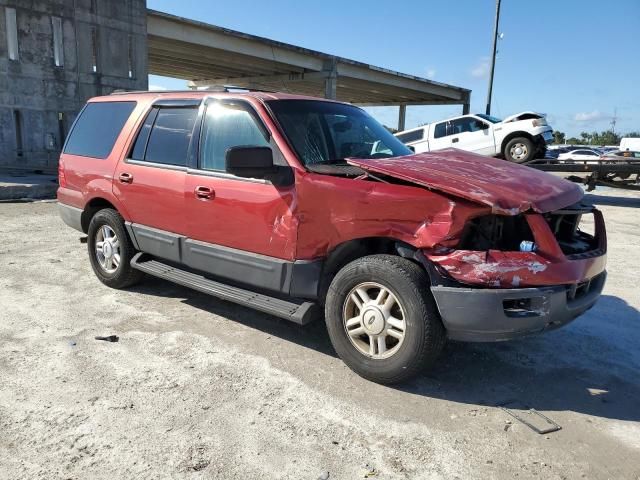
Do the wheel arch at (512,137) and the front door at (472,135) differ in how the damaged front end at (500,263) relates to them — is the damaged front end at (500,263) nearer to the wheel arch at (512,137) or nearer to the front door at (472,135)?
the wheel arch at (512,137)

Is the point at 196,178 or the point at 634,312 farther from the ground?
the point at 196,178

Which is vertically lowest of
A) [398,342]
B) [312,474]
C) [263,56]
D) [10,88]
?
[312,474]

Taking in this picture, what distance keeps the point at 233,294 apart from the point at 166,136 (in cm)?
165

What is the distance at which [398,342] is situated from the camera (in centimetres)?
324

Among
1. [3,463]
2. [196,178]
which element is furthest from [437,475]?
[196,178]

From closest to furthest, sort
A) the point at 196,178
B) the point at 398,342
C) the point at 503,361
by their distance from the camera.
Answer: the point at 398,342 < the point at 503,361 < the point at 196,178

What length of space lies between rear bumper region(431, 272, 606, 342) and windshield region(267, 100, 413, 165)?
4.80 feet

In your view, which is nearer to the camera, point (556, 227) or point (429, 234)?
point (429, 234)

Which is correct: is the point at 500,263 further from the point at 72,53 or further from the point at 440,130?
the point at 72,53

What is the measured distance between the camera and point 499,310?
2.89 m

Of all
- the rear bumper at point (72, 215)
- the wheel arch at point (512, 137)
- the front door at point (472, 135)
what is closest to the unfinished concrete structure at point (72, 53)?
the front door at point (472, 135)

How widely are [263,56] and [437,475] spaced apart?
107 ft

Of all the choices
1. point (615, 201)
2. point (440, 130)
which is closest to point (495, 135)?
point (440, 130)

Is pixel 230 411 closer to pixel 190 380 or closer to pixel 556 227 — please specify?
pixel 190 380
